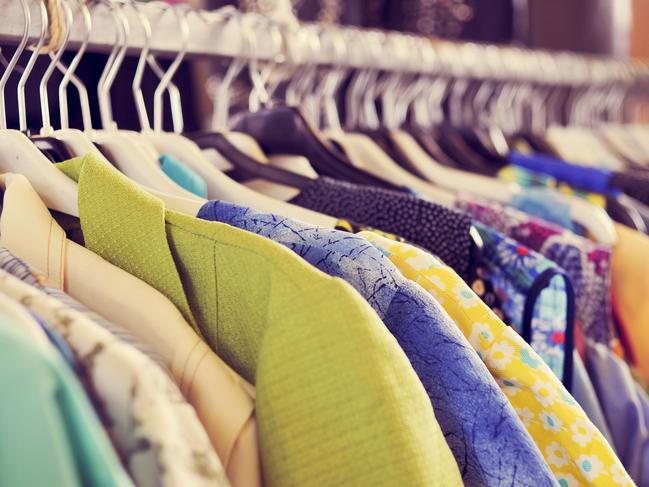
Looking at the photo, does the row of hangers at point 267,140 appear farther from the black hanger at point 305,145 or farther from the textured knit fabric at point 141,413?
the textured knit fabric at point 141,413

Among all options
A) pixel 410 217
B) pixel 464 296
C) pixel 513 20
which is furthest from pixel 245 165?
pixel 513 20

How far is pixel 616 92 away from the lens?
4.10ft

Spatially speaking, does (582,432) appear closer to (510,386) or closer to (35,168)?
(510,386)

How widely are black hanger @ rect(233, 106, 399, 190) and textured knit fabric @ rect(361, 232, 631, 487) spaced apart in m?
0.21

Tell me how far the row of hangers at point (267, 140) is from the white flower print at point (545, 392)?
190 millimetres

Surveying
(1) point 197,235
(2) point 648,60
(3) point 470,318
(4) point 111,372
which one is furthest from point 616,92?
(4) point 111,372

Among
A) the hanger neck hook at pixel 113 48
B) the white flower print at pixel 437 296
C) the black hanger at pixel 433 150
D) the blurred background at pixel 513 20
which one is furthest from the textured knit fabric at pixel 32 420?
the blurred background at pixel 513 20

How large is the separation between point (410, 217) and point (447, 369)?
19 centimetres

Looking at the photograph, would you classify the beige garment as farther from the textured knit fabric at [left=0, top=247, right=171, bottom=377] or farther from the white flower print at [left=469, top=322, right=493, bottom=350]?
the white flower print at [left=469, top=322, right=493, bottom=350]

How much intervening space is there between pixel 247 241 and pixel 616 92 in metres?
1.02

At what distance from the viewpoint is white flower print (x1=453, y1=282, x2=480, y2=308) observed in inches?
19.5

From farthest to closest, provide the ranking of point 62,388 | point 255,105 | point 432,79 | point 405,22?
point 405,22, point 432,79, point 255,105, point 62,388

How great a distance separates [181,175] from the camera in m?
0.60

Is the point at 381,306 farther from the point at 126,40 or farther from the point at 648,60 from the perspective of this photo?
the point at 648,60
